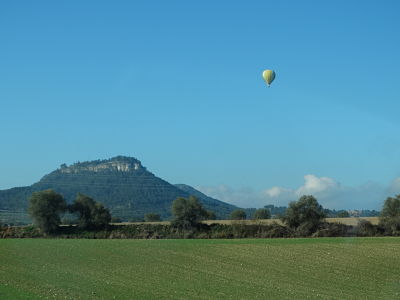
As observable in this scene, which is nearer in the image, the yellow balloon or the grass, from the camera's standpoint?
the grass

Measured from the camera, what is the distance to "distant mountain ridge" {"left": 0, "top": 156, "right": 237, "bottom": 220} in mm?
137000

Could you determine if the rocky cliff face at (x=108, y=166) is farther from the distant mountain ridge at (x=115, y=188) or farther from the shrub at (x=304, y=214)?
the shrub at (x=304, y=214)

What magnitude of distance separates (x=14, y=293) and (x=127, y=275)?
7.76 metres

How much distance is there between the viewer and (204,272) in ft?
109

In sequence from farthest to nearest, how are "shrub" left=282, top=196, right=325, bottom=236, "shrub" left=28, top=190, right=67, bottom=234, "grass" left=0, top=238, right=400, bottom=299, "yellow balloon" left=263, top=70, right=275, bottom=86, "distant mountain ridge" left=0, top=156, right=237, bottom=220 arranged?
"distant mountain ridge" left=0, top=156, right=237, bottom=220
"shrub" left=28, top=190, right=67, bottom=234
"shrub" left=282, top=196, right=325, bottom=236
"yellow balloon" left=263, top=70, right=275, bottom=86
"grass" left=0, top=238, right=400, bottom=299

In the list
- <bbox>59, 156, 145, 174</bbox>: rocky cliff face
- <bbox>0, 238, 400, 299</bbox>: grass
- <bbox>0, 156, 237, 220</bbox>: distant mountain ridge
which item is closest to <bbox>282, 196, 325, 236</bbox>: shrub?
<bbox>0, 238, 400, 299</bbox>: grass

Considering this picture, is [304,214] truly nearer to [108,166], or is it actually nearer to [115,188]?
[115,188]

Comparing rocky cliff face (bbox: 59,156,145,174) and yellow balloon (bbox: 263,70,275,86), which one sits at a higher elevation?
rocky cliff face (bbox: 59,156,145,174)

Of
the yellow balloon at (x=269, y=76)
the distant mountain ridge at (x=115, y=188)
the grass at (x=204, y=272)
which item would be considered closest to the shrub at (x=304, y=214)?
the grass at (x=204, y=272)

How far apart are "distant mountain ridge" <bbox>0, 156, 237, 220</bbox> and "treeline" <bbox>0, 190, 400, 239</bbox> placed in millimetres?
49017

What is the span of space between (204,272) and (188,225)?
41.4 meters

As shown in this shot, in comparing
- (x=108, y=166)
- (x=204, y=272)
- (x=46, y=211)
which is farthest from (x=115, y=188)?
(x=204, y=272)

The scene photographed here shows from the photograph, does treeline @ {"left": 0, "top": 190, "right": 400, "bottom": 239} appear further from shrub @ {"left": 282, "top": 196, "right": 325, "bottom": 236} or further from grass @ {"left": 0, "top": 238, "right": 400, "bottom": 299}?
grass @ {"left": 0, "top": 238, "right": 400, "bottom": 299}

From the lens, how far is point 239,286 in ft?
90.6
